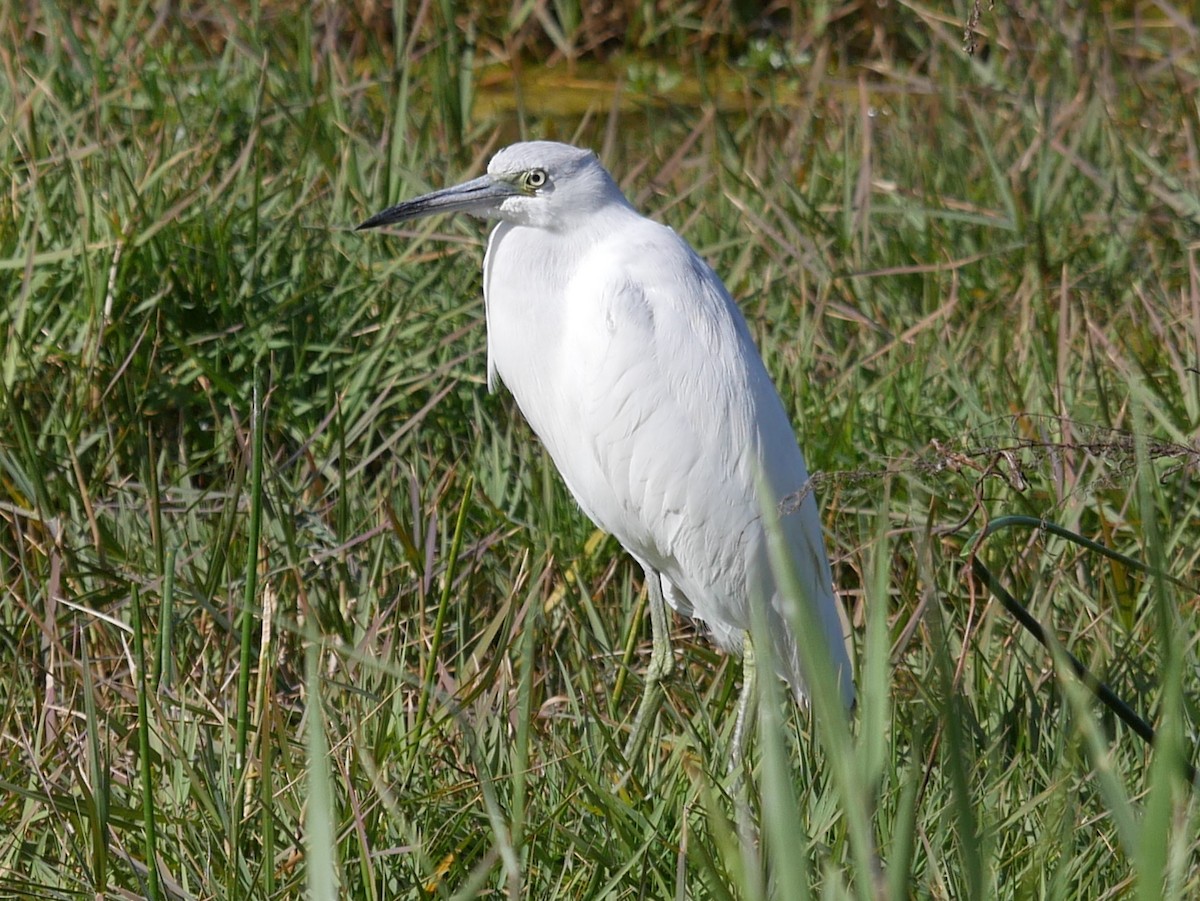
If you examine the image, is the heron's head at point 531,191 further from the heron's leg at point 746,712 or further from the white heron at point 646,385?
the heron's leg at point 746,712

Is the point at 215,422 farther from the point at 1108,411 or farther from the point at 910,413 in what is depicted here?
the point at 1108,411

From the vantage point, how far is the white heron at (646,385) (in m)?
2.38

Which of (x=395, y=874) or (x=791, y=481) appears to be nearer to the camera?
(x=395, y=874)

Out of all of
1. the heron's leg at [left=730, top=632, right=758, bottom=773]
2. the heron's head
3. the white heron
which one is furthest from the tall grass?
the heron's head

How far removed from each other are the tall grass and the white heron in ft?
0.48

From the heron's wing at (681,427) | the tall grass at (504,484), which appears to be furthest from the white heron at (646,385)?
the tall grass at (504,484)

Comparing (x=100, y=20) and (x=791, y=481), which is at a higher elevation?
(x=100, y=20)

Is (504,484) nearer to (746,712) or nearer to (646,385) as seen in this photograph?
(646,385)

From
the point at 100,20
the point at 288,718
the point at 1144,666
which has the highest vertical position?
the point at 100,20

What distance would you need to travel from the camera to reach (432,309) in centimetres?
324

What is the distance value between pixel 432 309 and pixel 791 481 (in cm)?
111

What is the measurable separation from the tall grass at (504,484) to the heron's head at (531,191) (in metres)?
0.38

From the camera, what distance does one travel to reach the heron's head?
242cm

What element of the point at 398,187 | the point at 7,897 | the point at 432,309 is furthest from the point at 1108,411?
the point at 7,897
